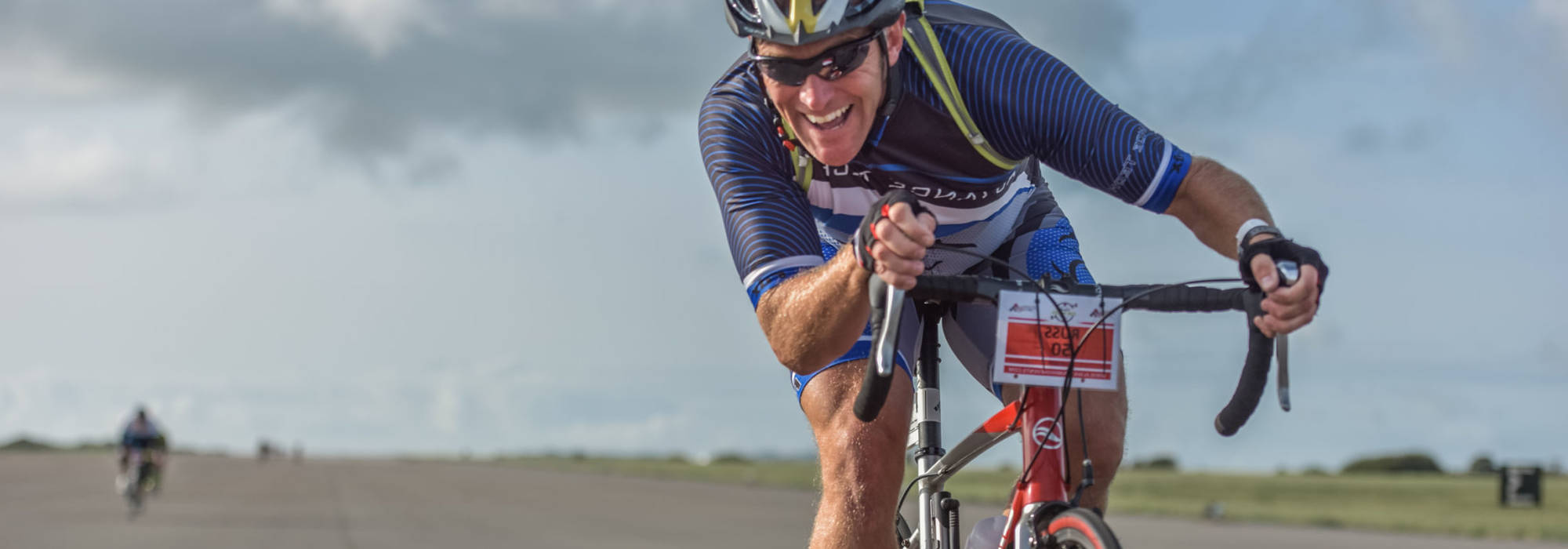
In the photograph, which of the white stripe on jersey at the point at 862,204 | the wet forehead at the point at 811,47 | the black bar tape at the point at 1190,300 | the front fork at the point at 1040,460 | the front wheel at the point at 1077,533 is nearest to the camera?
the front wheel at the point at 1077,533

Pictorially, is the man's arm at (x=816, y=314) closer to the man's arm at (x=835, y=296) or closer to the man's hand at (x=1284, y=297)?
the man's arm at (x=835, y=296)

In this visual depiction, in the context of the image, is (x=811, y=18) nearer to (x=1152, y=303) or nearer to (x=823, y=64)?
(x=823, y=64)

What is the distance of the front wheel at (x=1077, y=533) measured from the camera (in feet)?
10.7

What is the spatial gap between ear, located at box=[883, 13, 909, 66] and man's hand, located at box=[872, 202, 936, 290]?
3.35 feet

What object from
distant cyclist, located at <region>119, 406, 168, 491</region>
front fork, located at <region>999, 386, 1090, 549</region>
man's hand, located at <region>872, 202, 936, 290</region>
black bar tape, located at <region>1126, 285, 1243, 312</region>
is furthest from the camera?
distant cyclist, located at <region>119, 406, 168, 491</region>

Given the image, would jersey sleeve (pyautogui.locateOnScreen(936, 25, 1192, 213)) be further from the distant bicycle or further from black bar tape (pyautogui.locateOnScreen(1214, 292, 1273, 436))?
the distant bicycle

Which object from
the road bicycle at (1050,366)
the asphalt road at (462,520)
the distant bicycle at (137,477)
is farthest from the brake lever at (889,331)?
the distant bicycle at (137,477)

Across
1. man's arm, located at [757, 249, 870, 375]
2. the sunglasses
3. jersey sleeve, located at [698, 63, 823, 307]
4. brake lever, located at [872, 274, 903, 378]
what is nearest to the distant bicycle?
jersey sleeve, located at [698, 63, 823, 307]

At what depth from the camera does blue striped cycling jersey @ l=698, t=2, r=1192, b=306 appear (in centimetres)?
414

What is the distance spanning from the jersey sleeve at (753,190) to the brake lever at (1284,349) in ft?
4.01

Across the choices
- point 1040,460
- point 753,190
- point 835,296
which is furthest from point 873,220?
point 753,190

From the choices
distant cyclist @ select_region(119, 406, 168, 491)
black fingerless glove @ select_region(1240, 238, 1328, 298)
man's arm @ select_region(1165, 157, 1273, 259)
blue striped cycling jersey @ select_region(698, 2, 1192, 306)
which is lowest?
distant cyclist @ select_region(119, 406, 168, 491)

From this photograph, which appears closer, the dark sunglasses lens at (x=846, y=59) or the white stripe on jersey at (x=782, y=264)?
the dark sunglasses lens at (x=846, y=59)

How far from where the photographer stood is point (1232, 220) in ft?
12.8
